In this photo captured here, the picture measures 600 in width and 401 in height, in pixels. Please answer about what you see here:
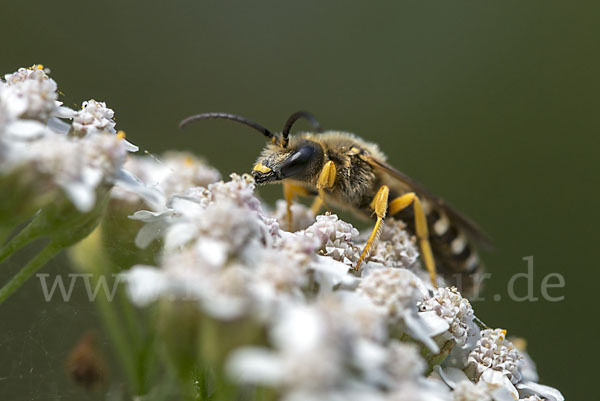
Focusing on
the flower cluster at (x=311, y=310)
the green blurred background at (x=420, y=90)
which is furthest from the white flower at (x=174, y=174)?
the green blurred background at (x=420, y=90)

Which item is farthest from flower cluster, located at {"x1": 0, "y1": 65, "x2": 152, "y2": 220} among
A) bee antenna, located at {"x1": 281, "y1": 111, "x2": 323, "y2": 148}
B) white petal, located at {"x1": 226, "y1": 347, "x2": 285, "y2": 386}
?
bee antenna, located at {"x1": 281, "y1": 111, "x2": 323, "y2": 148}

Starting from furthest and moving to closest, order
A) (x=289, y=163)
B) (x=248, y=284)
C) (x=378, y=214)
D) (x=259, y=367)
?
(x=289, y=163), (x=378, y=214), (x=248, y=284), (x=259, y=367)

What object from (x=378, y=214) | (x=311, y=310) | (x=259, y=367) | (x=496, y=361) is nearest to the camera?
(x=259, y=367)

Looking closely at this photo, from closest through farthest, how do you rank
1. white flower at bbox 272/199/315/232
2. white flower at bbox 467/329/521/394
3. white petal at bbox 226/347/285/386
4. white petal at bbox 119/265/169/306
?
white petal at bbox 226/347/285/386 → white petal at bbox 119/265/169/306 → white flower at bbox 467/329/521/394 → white flower at bbox 272/199/315/232

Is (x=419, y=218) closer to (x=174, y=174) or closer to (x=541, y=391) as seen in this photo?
(x=541, y=391)

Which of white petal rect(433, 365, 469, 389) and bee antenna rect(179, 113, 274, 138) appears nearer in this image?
white petal rect(433, 365, 469, 389)

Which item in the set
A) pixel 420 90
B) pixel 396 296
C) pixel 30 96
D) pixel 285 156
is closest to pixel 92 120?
pixel 30 96

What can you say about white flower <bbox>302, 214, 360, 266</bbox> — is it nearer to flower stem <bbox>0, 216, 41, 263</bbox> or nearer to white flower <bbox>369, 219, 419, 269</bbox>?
white flower <bbox>369, 219, 419, 269</bbox>
